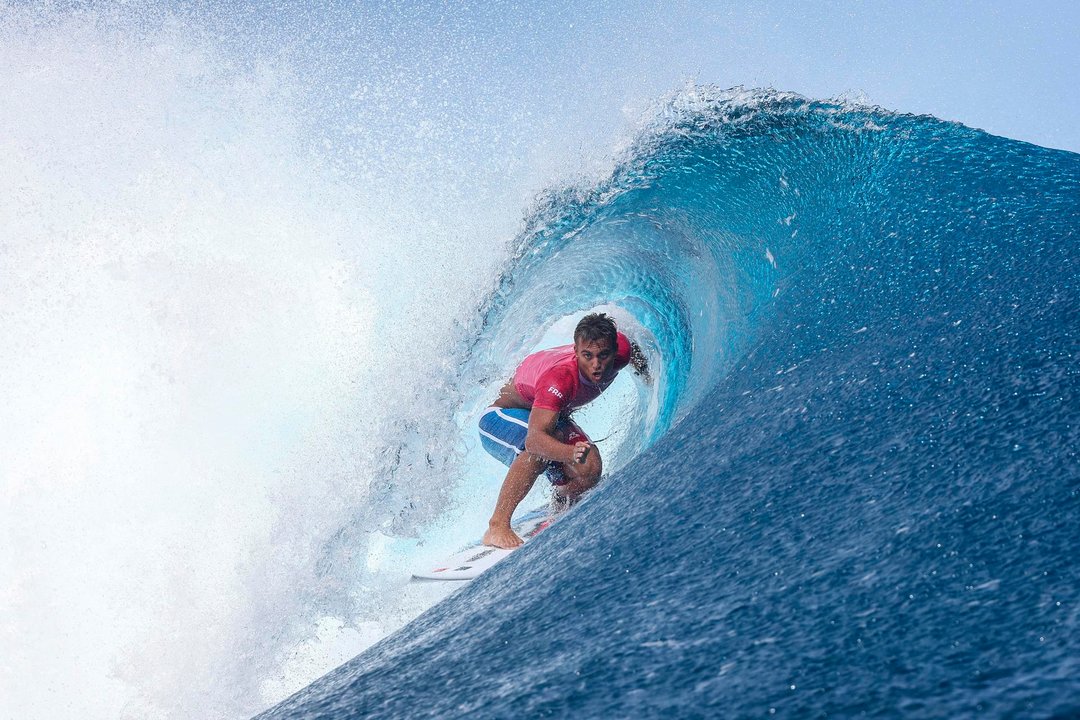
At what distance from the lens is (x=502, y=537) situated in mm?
3260

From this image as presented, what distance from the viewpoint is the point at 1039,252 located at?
212 cm

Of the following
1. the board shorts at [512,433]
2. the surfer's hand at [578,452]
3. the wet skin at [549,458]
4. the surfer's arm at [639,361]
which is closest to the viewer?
the surfer's hand at [578,452]

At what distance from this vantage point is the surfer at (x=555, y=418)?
3154mm

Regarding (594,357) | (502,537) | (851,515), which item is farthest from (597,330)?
(851,515)

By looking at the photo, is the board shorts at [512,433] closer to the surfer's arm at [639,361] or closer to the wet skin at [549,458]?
the wet skin at [549,458]

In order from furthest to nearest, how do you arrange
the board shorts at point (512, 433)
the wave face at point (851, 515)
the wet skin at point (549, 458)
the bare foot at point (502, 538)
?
the board shorts at point (512, 433) → the bare foot at point (502, 538) → the wet skin at point (549, 458) → the wave face at point (851, 515)

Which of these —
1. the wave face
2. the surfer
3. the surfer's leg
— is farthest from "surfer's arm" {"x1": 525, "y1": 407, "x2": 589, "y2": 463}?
the wave face

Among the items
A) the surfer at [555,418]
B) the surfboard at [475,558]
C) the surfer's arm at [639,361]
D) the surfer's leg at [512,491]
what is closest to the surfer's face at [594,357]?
the surfer at [555,418]

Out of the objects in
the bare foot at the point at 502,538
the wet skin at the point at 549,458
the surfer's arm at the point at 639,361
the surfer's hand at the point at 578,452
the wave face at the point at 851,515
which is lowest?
the wave face at the point at 851,515

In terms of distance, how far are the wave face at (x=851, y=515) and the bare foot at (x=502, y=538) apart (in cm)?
107

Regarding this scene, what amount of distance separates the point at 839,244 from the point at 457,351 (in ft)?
7.10

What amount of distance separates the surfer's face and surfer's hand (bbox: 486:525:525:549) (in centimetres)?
78

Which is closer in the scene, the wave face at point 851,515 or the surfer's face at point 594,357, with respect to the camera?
the wave face at point 851,515

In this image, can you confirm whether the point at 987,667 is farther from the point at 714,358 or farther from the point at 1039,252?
the point at 714,358
